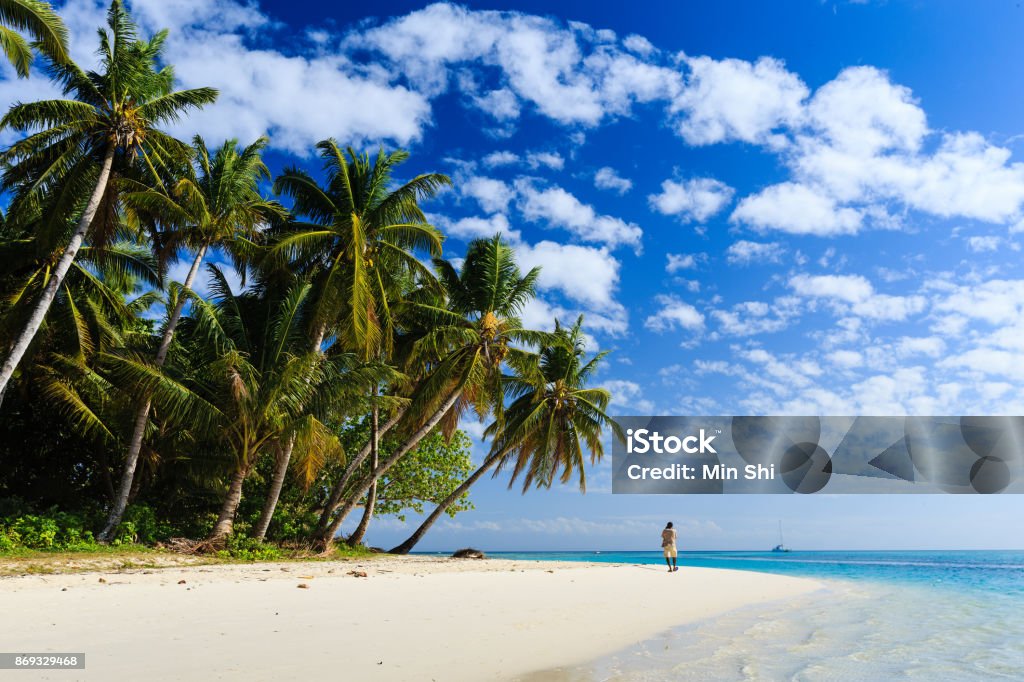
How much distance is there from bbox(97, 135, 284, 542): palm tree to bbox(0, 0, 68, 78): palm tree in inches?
133

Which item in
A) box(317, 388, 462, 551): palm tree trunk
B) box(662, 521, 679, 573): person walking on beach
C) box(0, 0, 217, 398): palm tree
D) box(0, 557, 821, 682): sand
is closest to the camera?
box(0, 557, 821, 682): sand

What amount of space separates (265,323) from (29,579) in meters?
10.0

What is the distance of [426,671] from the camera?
5117mm

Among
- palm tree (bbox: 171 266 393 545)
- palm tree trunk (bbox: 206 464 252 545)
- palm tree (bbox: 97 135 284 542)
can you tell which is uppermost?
palm tree (bbox: 97 135 284 542)

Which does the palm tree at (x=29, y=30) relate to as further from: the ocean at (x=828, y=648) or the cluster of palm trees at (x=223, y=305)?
the ocean at (x=828, y=648)

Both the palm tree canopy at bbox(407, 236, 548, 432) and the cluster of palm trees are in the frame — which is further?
the palm tree canopy at bbox(407, 236, 548, 432)

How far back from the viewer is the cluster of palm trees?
52.1 ft

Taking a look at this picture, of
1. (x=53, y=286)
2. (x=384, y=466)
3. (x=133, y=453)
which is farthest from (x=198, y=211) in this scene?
(x=384, y=466)

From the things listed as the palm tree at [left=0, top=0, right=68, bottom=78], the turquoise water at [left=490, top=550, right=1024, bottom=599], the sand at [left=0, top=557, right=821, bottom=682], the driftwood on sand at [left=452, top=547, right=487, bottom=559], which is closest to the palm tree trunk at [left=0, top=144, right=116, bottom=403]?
the palm tree at [left=0, top=0, right=68, bottom=78]

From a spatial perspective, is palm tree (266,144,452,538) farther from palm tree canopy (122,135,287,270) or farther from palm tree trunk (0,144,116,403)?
palm tree trunk (0,144,116,403)

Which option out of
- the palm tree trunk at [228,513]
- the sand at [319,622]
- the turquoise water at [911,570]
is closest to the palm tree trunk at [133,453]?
the palm tree trunk at [228,513]

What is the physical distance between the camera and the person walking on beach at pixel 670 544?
18.4 m

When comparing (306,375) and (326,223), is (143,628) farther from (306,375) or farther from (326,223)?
(326,223)

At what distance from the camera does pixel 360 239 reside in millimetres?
18219
